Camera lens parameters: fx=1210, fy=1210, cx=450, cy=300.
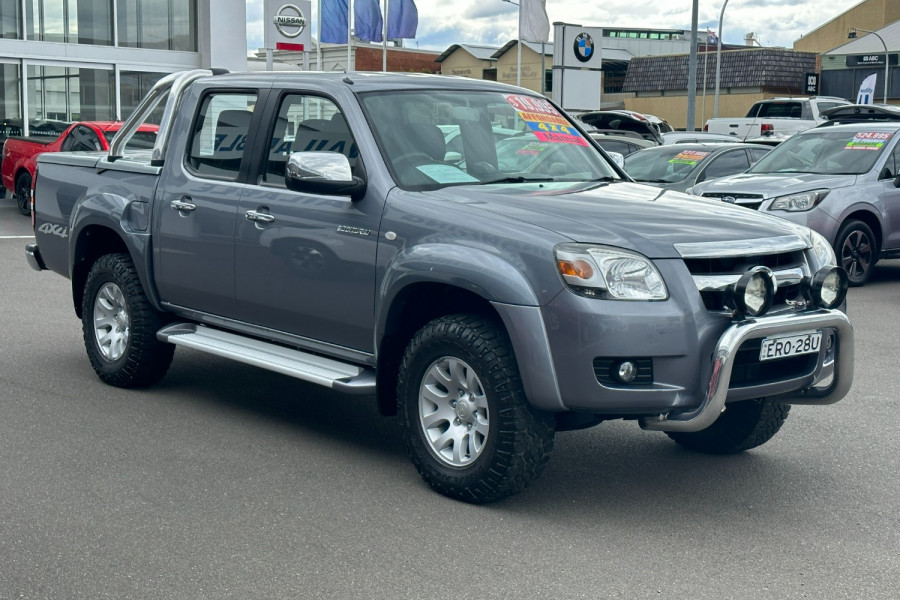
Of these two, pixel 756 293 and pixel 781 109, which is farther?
pixel 781 109

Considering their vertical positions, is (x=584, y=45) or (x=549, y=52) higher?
(x=549, y=52)

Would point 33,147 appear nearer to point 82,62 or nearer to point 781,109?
point 82,62

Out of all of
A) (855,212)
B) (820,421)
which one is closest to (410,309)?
(820,421)

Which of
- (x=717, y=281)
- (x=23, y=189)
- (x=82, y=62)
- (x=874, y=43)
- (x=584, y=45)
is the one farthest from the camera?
(x=874, y=43)

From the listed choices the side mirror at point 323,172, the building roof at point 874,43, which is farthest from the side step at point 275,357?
the building roof at point 874,43

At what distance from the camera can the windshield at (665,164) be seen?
1460 cm

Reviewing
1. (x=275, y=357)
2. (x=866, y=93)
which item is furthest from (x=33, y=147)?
(x=866, y=93)

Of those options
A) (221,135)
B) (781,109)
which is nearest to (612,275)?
(221,135)

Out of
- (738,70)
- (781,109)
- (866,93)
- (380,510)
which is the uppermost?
(738,70)

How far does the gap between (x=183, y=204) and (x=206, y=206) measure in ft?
0.74

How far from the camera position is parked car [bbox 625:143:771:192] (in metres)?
14.5

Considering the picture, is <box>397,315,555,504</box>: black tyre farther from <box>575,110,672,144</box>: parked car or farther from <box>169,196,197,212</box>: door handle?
<box>575,110,672,144</box>: parked car

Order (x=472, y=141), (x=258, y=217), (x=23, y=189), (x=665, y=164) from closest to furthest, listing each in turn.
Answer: (x=472, y=141)
(x=258, y=217)
(x=665, y=164)
(x=23, y=189)

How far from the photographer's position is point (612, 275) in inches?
185
